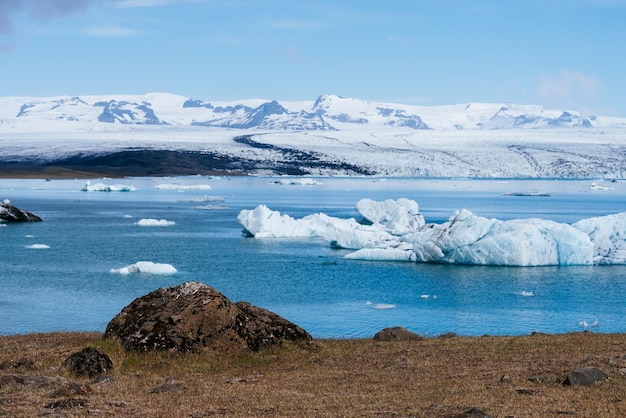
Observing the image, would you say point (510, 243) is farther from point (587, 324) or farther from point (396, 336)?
point (396, 336)

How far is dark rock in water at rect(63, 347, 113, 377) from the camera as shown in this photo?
10.5m

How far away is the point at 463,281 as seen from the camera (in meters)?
28.9

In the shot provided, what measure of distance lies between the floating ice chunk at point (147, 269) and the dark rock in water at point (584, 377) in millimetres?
21824

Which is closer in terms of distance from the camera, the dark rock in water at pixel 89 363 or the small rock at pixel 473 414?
the small rock at pixel 473 414

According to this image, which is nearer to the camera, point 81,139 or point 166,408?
point 166,408

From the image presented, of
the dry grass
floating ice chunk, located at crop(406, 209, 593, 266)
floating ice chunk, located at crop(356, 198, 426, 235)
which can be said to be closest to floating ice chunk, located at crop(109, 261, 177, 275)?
floating ice chunk, located at crop(406, 209, 593, 266)

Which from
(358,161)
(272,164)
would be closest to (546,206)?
(358,161)

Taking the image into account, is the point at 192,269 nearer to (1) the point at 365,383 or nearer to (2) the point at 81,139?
(1) the point at 365,383

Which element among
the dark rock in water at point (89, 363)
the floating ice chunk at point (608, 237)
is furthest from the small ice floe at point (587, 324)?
the dark rock in water at point (89, 363)

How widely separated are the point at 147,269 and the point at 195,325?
1781cm

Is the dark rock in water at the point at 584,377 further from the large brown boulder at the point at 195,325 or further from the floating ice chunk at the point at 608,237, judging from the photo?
the floating ice chunk at the point at 608,237

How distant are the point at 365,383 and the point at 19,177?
12442 centimetres

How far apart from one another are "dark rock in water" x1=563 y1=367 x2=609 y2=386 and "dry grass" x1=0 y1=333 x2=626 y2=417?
0.10 m

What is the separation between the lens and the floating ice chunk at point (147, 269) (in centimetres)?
2955
